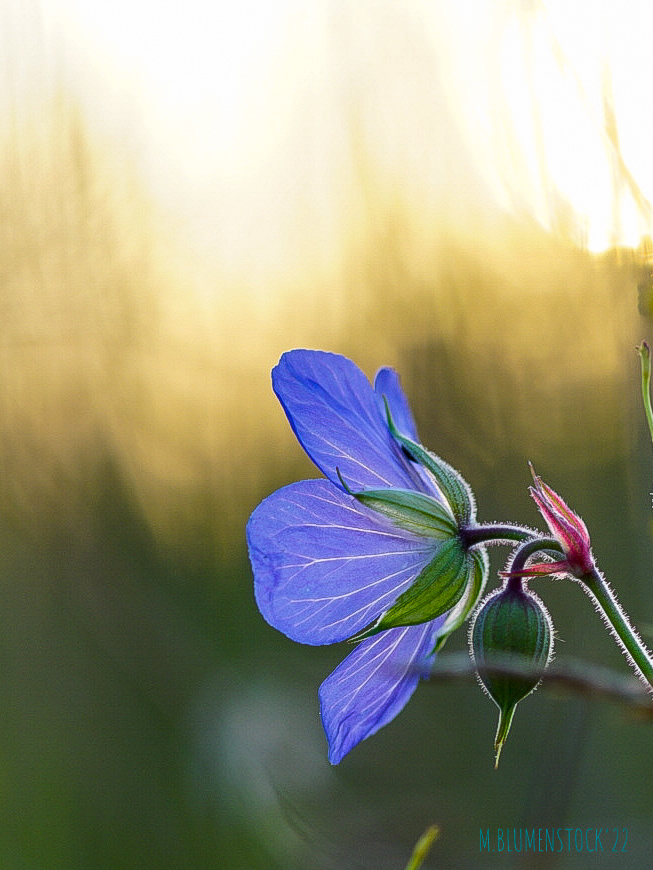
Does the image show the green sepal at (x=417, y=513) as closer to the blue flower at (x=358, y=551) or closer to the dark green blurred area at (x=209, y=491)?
the blue flower at (x=358, y=551)

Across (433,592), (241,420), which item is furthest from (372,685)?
(241,420)

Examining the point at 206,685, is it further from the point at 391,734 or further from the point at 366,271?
the point at 366,271

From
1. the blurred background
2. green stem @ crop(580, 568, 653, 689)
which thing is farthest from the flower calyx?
the blurred background

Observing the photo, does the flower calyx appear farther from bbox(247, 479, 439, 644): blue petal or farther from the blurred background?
the blurred background

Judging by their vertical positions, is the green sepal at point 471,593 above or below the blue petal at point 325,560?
below

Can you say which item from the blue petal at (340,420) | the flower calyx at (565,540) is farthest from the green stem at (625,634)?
the blue petal at (340,420)

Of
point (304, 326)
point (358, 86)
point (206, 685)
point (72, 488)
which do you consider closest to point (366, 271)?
point (304, 326)

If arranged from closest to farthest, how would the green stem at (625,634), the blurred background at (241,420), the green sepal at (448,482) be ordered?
the green stem at (625,634) < the green sepal at (448,482) < the blurred background at (241,420)
